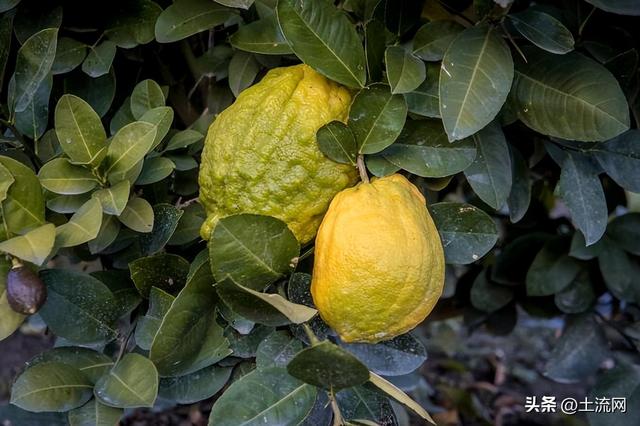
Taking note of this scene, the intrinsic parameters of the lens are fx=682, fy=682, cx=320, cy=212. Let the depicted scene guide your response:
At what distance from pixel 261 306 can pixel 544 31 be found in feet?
1.56

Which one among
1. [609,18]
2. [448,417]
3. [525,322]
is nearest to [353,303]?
[609,18]

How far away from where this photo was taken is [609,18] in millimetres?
1103

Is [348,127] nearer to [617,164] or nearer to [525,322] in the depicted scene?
[617,164]

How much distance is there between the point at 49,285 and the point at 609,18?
0.93 meters

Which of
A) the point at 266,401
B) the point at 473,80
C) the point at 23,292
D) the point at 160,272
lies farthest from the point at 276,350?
the point at 473,80

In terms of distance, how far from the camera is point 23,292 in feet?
2.39

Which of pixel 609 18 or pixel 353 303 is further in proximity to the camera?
pixel 609 18

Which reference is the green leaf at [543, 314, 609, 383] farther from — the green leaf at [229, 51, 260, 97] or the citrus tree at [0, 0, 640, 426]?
the green leaf at [229, 51, 260, 97]

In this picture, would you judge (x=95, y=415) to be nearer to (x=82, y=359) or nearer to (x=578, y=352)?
(x=82, y=359)

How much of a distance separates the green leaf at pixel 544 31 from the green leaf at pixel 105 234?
1.86 ft

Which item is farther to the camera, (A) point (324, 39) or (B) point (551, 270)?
(B) point (551, 270)

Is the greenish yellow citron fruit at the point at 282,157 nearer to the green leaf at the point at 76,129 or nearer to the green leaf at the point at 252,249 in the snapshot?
the green leaf at the point at 252,249

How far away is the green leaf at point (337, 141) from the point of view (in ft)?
2.54

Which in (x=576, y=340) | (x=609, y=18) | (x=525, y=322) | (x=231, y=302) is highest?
(x=609, y=18)
